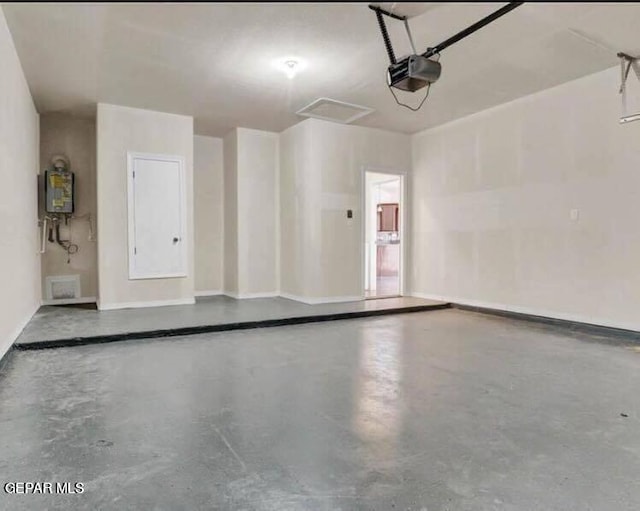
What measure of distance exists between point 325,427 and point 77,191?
5.77 metres

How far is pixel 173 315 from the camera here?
522 cm

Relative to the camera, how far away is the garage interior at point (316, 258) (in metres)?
1.97

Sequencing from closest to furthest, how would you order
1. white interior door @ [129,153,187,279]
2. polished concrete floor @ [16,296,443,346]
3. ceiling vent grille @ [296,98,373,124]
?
polished concrete floor @ [16,296,443,346] → ceiling vent grille @ [296,98,373,124] → white interior door @ [129,153,187,279]

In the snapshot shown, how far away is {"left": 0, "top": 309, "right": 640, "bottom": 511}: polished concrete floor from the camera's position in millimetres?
1702

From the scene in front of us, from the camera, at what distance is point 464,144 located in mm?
6191

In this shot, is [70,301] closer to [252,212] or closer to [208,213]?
[208,213]

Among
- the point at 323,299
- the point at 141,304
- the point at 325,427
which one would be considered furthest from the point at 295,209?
the point at 325,427

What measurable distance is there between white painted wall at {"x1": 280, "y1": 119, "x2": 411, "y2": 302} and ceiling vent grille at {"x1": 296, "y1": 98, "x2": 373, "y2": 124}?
23 cm

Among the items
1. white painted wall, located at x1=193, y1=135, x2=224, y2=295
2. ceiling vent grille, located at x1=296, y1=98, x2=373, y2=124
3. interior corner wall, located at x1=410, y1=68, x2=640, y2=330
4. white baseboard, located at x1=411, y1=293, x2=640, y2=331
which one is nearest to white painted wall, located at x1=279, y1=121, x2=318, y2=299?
ceiling vent grille, located at x1=296, y1=98, x2=373, y2=124

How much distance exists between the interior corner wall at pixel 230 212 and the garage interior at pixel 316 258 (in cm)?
8

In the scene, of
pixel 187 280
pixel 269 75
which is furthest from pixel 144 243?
pixel 269 75

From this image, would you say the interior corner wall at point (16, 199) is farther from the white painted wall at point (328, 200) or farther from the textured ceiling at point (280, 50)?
the white painted wall at point (328, 200)

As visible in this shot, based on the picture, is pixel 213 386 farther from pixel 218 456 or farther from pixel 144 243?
pixel 144 243

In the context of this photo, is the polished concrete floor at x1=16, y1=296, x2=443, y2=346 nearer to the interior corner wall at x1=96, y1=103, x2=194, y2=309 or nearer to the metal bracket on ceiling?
the interior corner wall at x1=96, y1=103, x2=194, y2=309
